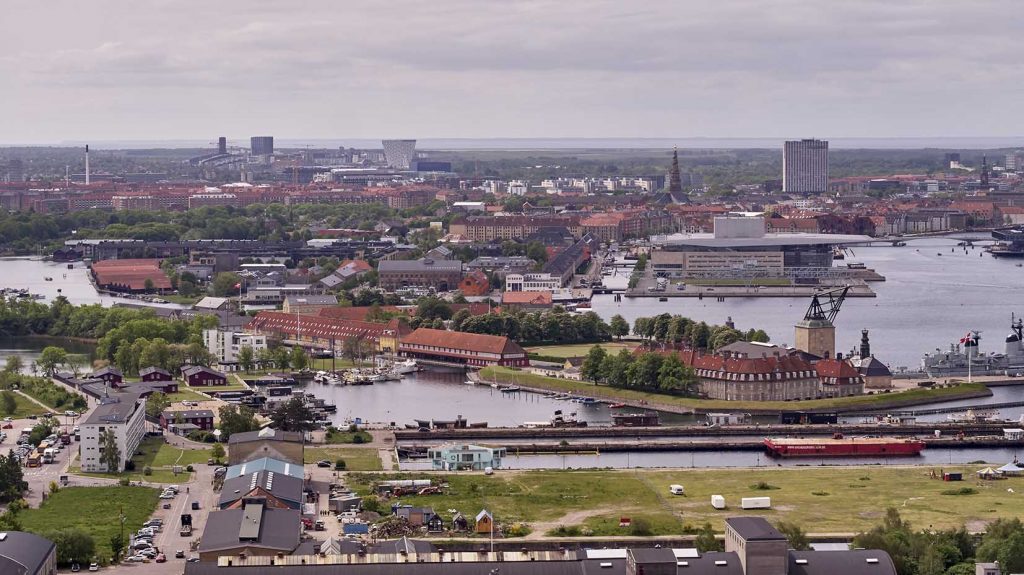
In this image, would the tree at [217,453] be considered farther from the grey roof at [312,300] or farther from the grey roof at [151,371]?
the grey roof at [312,300]

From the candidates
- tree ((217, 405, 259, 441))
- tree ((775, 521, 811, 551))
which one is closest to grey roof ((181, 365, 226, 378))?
tree ((217, 405, 259, 441))

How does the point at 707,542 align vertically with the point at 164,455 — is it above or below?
above

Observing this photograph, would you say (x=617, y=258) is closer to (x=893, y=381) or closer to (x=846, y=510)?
(x=893, y=381)

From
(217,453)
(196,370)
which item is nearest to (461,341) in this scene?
(196,370)

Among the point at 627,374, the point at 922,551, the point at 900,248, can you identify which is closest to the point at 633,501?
the point at 922,551

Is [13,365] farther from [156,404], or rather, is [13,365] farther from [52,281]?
[52,281]
